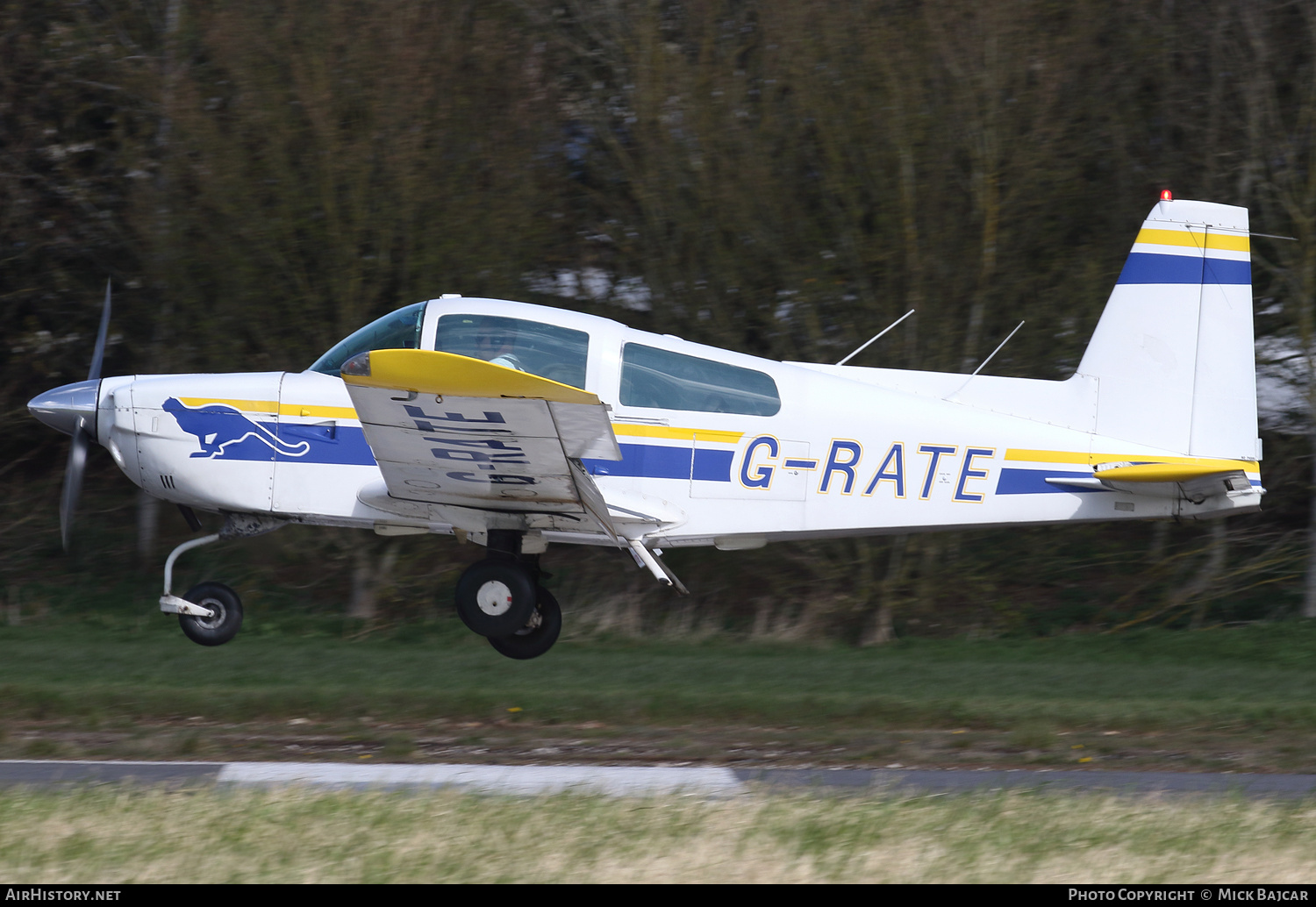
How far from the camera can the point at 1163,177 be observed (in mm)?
12375

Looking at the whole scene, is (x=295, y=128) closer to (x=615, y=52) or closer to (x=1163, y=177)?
(x=615, y=52)

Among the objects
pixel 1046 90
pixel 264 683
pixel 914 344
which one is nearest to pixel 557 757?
pixel 264 683

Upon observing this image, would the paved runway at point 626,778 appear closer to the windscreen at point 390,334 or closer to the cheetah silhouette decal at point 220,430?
the cheetah silhouette decal at point 220,430

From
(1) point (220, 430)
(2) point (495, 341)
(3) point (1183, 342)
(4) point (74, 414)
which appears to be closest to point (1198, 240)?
(3) point (1183, 342)

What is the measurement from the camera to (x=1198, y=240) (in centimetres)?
747

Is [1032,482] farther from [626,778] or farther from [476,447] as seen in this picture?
[476,447]

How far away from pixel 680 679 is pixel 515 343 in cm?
403

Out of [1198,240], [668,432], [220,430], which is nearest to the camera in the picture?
[668,432]

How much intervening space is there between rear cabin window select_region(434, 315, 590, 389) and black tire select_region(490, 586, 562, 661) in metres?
1.46

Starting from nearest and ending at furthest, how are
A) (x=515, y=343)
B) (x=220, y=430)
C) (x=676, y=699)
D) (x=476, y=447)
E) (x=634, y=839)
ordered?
(x=634, y=839), (x=476, y=447), (x=515, y=343), (x=220, y=430), (x=676, y=699)

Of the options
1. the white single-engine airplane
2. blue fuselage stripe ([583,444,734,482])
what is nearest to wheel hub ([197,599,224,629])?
the white single-engine airplane

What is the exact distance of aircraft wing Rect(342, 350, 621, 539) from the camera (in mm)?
6016

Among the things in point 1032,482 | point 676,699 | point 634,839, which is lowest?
point 676,699

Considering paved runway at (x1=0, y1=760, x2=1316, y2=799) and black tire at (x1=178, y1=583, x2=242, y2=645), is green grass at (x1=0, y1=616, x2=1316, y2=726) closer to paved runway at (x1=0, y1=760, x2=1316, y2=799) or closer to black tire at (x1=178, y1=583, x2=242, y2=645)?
black tire at (x1=178, y1=583, x2=242, y2=645)
